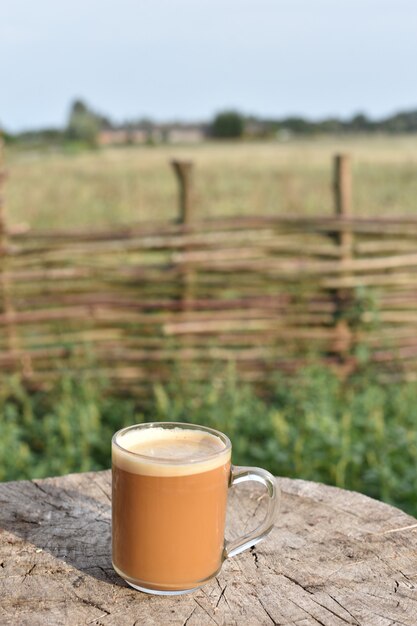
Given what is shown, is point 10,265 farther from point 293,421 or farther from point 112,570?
point 112,570

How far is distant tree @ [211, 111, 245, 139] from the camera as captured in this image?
6291 cm

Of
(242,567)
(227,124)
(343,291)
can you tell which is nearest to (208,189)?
(343,291)

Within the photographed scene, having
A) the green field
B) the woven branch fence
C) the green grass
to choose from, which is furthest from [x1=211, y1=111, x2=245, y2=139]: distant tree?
the green grass

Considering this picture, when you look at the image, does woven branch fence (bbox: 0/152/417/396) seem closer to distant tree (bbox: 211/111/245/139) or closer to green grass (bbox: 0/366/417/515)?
green grass (bbox: 0/366/417/515)

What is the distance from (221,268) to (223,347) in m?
0.52

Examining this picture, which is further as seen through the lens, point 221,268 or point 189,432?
point 221,268

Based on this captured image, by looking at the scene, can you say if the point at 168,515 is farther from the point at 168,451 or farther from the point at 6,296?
the point at 6,296

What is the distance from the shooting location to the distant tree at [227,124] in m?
62.9

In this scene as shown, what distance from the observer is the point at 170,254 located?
4.72 m

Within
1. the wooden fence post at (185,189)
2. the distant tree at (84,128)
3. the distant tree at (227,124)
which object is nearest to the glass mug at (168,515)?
the wooden fence post at (185,189)

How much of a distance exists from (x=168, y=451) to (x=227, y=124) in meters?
63.4

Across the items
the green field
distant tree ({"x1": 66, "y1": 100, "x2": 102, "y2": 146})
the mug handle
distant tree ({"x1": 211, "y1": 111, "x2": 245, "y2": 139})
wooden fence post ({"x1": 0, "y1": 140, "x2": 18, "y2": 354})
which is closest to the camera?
the mug handle

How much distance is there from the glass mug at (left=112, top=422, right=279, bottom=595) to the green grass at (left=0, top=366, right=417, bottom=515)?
1970 millimetres

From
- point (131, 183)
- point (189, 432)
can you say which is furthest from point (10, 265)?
point (131, 183)
